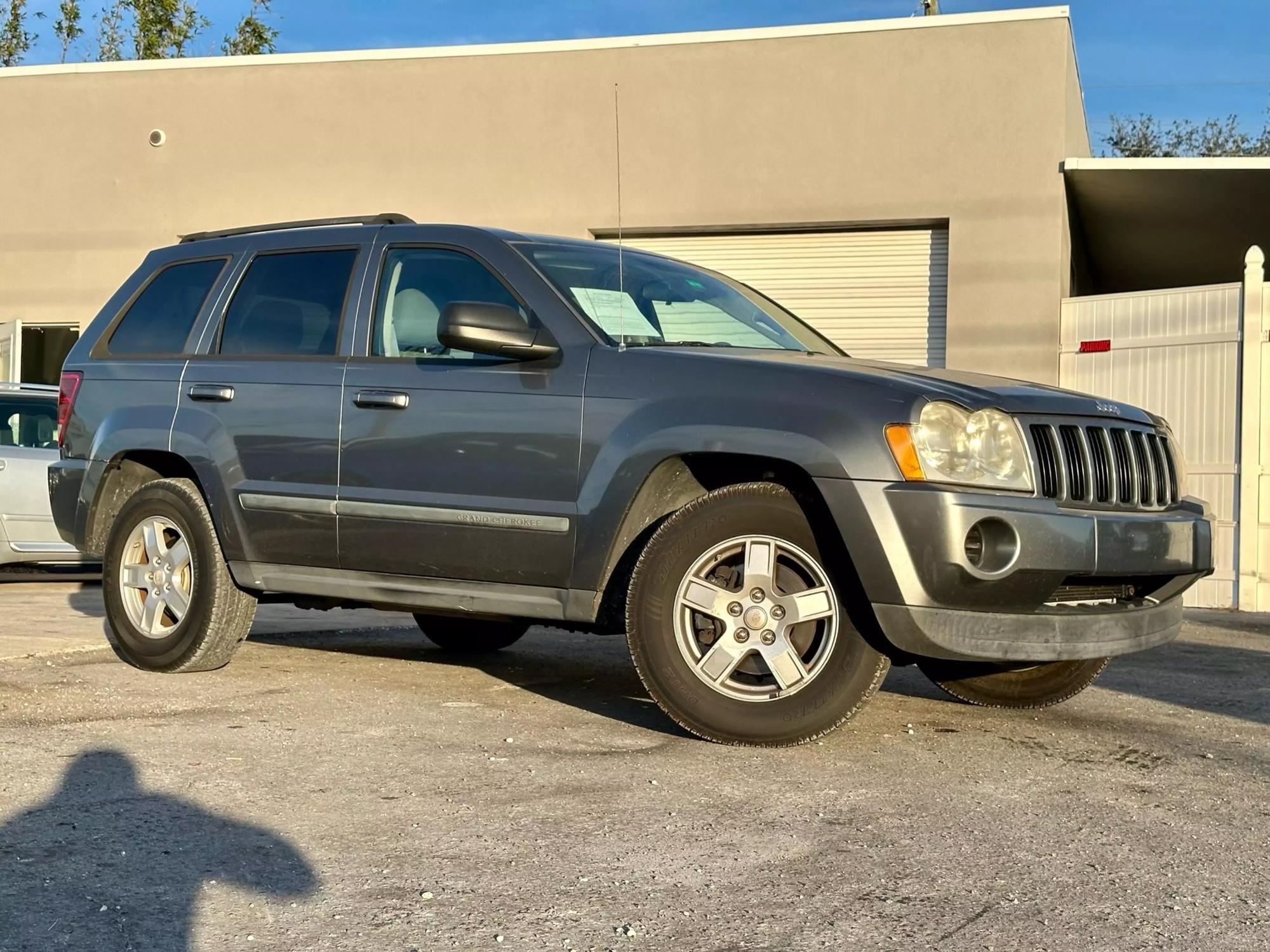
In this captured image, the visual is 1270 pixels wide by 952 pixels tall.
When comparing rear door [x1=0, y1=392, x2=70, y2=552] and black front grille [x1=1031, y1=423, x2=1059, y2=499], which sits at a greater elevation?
black front grille [x1=1031, y1=423, x2=1059, y2=499]

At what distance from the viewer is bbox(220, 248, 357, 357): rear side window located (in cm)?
610

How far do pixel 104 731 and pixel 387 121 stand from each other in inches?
446

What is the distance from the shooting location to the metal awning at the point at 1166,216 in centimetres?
1358

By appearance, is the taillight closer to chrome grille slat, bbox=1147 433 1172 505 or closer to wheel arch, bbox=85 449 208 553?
wheel arch, bbox=85 449 208 553

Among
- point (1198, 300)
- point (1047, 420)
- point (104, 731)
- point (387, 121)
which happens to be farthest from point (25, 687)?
point (387, 121)

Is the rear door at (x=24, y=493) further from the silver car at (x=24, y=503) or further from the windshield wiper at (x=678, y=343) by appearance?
the windshield wiper at (x=678, y=343)

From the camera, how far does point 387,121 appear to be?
15.5m

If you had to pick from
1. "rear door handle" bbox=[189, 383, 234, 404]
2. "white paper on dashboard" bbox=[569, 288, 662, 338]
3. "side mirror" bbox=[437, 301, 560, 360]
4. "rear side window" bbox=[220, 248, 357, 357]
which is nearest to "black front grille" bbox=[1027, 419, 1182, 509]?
"white paper on dashboard" bbox=[569, 288, 662, 338]

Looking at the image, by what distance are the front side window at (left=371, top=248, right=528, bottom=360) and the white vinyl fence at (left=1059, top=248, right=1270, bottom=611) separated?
301 inches

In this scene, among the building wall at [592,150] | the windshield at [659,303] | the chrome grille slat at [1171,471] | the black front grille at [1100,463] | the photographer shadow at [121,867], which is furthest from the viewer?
the building wall at [592,150]

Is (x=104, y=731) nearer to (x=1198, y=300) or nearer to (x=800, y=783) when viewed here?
(x=800, y=783)

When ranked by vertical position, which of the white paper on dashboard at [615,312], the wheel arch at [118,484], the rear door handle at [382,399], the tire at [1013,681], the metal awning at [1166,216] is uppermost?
the metal awning at [1166,216]

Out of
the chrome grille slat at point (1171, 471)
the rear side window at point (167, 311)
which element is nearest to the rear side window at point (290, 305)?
the rear side window at point (167, 311)

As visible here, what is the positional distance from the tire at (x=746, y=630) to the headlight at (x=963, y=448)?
43 cm
